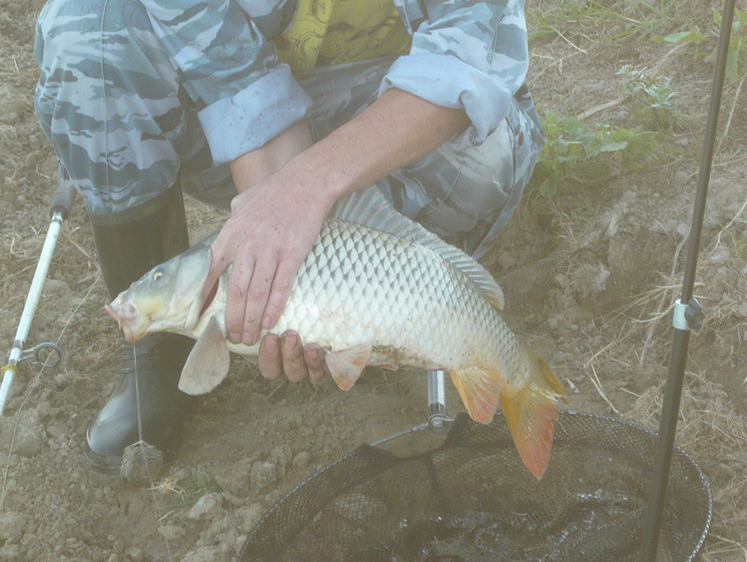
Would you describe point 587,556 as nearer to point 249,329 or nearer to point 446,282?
point 446,282

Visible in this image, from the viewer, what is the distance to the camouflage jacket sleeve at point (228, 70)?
77.0 inches

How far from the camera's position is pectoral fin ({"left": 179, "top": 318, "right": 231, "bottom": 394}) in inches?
65.3

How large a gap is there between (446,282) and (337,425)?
2.56 feet

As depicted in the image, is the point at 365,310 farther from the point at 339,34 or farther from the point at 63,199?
the point at 63,199

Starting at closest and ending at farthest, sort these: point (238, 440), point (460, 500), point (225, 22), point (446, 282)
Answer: point (446, 282) < point (225, 22) < point (460, 500) < point (238, 440)

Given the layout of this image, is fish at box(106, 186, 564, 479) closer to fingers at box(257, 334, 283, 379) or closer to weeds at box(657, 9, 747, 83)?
fingers at box(257, 334, 283, 379)

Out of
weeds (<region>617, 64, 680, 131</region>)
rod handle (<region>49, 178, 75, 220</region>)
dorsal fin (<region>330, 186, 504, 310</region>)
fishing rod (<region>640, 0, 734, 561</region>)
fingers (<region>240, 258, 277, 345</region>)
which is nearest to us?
fishing rod (<region>640, 0, 734, 561</region>)

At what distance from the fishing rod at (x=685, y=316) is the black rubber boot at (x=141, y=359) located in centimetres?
136

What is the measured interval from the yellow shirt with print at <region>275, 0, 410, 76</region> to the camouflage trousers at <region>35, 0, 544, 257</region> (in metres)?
0.04

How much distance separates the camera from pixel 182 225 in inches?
93.5

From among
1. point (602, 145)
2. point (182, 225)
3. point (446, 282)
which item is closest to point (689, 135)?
point (602, 145)

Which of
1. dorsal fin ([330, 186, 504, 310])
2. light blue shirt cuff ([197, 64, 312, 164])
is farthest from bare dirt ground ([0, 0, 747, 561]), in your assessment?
light blue shirt cuff ([197, 64, 312, 164])

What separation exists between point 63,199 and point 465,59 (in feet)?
4.19

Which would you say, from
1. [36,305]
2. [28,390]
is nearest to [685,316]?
[36,305]
